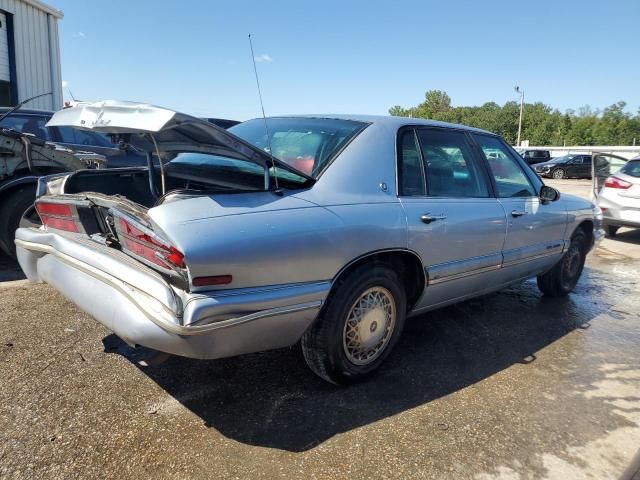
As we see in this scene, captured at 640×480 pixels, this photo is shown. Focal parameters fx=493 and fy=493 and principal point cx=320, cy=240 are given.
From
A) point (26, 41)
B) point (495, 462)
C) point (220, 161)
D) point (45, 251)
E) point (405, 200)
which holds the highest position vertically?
point (26, 41)

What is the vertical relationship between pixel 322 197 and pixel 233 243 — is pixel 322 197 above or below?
above

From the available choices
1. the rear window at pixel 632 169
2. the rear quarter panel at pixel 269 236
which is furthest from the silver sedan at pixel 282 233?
the rear window at pixel 632 169

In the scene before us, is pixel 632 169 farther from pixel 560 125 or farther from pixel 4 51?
pixel 560 125

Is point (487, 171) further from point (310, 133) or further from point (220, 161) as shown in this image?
point (220, 161)

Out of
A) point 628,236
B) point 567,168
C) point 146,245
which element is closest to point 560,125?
point 567,168

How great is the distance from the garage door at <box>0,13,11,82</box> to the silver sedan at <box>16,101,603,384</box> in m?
12.0

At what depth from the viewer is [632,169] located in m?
8.09

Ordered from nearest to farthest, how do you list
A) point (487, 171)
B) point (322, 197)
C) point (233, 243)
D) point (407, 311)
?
point (233, 243) < point (322, 197) < point (407, 311) < point (487, 171)

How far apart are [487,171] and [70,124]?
286cm

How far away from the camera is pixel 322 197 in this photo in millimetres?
2598

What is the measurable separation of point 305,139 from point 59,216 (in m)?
1.58

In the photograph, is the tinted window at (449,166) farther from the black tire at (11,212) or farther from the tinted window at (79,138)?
the tinted window at (79,138)

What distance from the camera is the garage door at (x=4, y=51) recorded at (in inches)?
491

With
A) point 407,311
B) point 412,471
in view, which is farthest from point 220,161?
point 412,471
